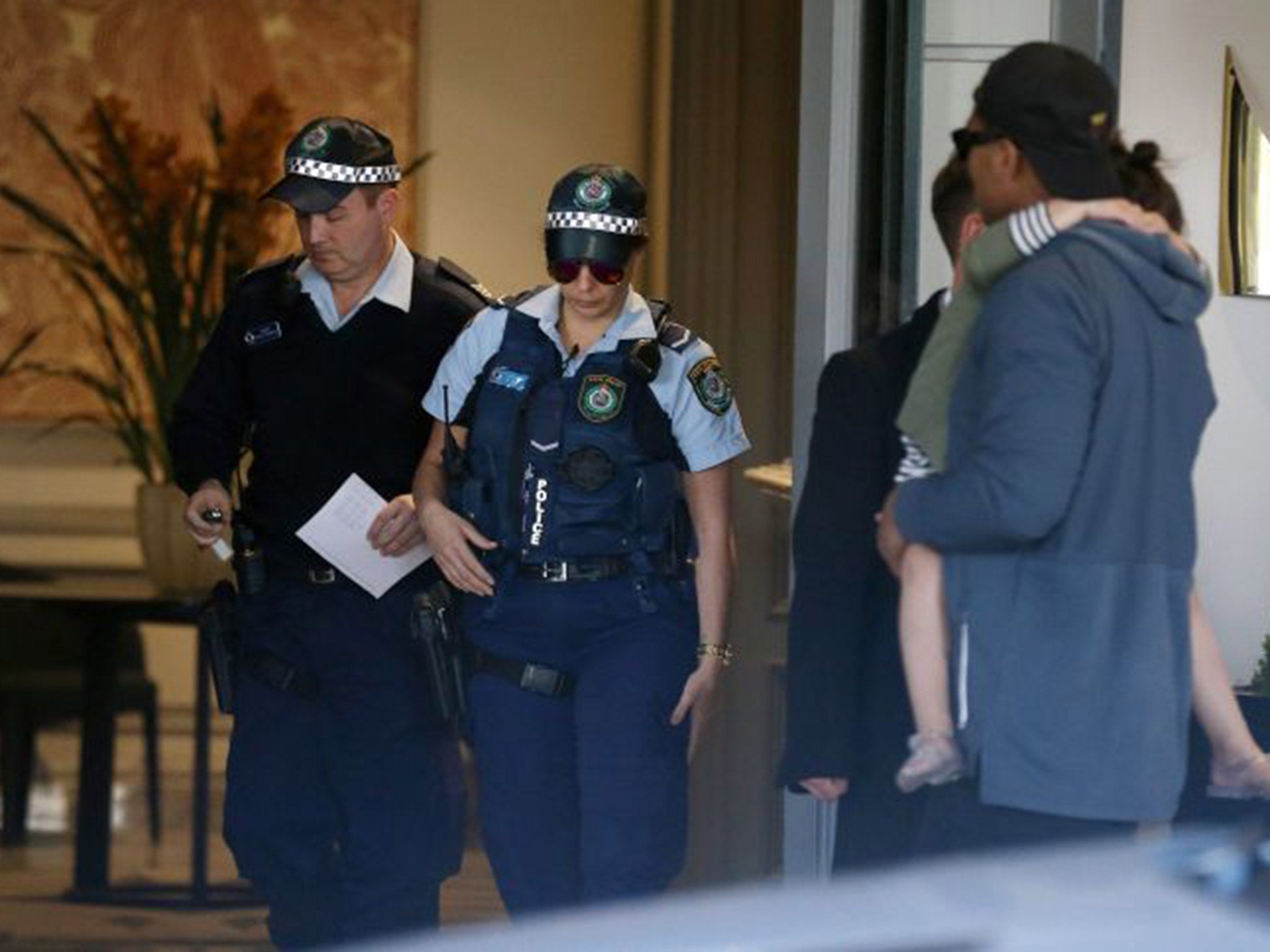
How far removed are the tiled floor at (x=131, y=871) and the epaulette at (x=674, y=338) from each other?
7.30 feet

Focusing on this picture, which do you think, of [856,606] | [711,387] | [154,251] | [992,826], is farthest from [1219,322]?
[154,251]

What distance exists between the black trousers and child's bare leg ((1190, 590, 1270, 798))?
21cm

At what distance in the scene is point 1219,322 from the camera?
160 inches

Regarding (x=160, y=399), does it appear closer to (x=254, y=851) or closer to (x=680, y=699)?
(x=254, y=851)

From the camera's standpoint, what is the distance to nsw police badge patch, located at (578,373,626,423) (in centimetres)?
410

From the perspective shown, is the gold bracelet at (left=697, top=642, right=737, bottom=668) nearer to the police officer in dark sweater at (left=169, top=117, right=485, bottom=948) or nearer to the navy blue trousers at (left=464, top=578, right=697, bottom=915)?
the navy blue trousers at (left=464, top=578, right=697, bottom=915)

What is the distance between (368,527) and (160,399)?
2300mm

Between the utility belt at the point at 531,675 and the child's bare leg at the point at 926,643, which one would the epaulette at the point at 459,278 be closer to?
the utility belt at the point at 531,675

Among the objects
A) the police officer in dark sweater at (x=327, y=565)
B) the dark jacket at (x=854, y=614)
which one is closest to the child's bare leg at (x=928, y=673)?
the dark jacket at (x=854, y=614)

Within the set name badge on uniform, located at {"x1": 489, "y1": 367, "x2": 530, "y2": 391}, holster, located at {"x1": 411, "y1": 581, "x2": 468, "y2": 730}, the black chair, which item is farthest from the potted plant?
name badge on uniform, located at {"x1": 489, "y1": 367, "x2": 530, "y2": 391}

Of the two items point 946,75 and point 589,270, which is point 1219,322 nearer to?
point 946,75

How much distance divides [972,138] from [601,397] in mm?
1115

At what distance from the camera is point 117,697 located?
23.5ft

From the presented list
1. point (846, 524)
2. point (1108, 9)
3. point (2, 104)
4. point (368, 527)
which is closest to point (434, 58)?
point (2, 104)
